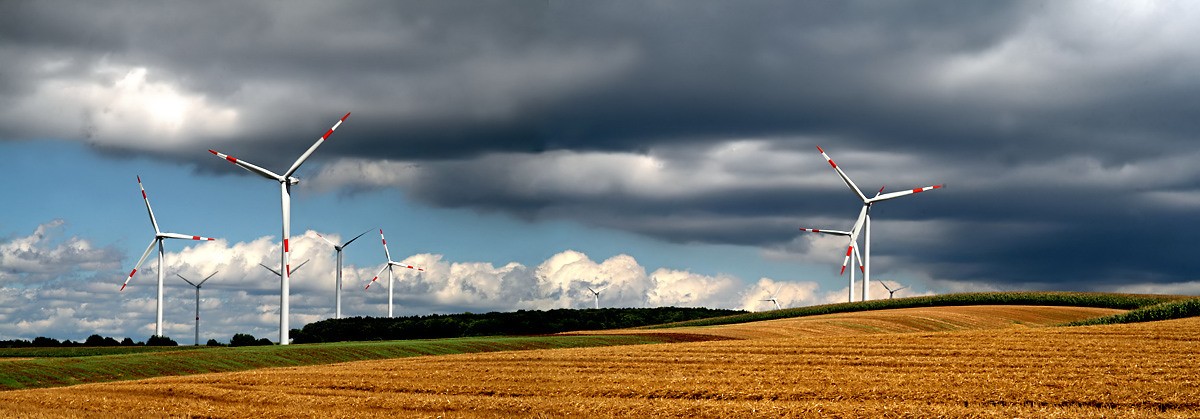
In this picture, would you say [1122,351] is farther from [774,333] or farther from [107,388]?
[107,388]

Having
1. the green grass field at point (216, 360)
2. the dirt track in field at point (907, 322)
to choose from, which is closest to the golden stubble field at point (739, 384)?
the green grass field at point (216, 360)

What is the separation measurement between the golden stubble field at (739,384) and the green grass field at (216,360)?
6.85 m

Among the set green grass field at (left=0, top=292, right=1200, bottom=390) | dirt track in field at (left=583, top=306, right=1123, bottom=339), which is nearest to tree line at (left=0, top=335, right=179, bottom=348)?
green grass field at (left=0, top=292, right=1200, bottom=390)

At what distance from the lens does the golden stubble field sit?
25.0 m

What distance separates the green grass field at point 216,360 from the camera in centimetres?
4275

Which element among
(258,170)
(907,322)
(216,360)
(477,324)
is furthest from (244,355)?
(477,324)

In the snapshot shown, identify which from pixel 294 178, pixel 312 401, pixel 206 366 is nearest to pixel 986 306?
pixel 294 178

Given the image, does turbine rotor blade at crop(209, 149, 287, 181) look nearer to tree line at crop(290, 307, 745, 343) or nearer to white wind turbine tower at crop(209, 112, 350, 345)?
white wind turbine tower at crop(209, 112, 350, 345)

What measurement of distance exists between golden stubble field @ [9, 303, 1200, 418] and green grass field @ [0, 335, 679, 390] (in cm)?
685

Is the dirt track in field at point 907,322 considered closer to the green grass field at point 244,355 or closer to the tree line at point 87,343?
the green grass field at point 244,355

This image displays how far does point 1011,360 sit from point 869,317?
4024cm

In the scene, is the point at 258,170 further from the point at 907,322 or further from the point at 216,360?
the point at 907,322

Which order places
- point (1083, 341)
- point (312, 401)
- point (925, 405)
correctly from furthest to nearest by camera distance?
point (1083, 341) < point (312, 401) < point (925, 405)

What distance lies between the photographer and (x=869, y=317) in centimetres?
7381
